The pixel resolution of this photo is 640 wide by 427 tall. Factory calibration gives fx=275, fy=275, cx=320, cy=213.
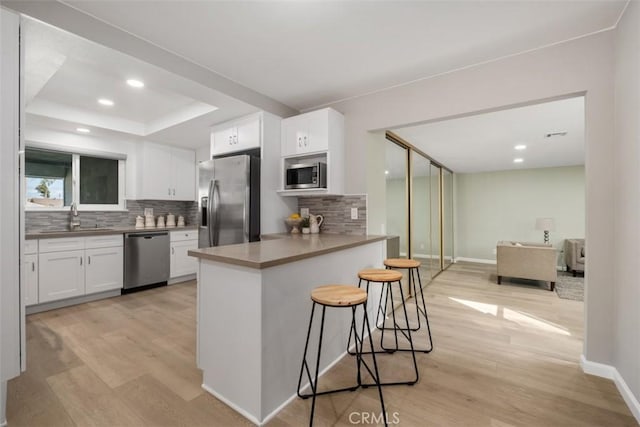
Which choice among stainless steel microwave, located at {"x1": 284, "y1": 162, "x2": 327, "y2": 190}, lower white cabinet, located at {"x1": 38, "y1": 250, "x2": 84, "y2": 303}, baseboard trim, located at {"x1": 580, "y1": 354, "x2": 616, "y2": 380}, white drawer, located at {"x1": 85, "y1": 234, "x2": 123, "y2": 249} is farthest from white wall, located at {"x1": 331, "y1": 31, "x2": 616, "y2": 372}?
lower white cabinet, located at {"x1": 38, "y1": 250, "x2": 84, "y2": 303}

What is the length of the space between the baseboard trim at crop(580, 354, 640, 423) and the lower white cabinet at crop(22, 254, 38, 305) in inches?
209

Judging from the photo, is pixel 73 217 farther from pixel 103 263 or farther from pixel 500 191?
pixel 500 191

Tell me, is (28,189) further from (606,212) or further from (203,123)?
(606,212)

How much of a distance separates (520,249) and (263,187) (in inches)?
176

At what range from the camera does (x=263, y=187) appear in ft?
10.2

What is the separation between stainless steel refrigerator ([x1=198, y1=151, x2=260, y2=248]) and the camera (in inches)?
115

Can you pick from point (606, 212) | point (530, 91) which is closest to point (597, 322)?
point (606, 212)

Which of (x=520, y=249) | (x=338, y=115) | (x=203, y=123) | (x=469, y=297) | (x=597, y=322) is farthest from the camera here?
(x=520, y=249)

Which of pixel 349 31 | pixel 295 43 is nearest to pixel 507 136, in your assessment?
pixel 349 31

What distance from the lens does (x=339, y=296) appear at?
1.60 m

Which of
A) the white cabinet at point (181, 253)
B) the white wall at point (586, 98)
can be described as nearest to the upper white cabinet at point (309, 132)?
the white wall at point (586, 98)

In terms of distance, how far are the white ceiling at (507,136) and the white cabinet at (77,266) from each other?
4.04 m

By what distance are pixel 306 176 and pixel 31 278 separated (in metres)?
3.34

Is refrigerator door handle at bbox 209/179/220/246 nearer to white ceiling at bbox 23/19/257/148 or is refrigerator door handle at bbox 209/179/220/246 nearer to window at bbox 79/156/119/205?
white ceiling at bbox 23/19/257/148
